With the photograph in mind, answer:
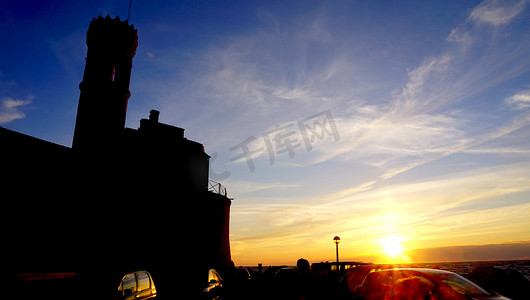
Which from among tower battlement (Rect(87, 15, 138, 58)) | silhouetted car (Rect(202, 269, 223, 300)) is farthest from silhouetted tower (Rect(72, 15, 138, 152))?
silhouetted car (Rect(202, 269, 223, 300))

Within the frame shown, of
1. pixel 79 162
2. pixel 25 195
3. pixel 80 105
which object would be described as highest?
pixel 80 105

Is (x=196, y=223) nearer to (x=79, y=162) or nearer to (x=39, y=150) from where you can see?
(x=79, y=162)

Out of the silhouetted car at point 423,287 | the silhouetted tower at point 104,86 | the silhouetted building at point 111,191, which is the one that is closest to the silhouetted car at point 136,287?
the silhouetted car at point 423,287

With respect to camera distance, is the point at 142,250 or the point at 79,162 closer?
the point at 79,162

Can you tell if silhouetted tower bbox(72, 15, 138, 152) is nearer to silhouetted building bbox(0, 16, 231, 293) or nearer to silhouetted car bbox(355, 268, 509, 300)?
silhouetted building bbox(0, 16, 231, 293)

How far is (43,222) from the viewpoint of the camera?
19469 millimetres

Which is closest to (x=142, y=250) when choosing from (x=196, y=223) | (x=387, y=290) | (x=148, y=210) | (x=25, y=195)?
(x=148, y=210)

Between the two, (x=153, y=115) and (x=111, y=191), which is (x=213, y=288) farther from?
(x=153, y=115)

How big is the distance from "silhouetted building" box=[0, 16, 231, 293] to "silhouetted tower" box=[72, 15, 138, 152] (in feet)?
0.28

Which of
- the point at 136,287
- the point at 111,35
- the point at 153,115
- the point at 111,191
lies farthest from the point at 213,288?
the point at 111,35

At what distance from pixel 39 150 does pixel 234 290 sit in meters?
15.9

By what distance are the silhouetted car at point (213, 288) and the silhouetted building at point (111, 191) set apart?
9.63m

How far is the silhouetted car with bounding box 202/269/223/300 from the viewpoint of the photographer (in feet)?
28.4

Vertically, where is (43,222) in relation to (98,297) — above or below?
above
